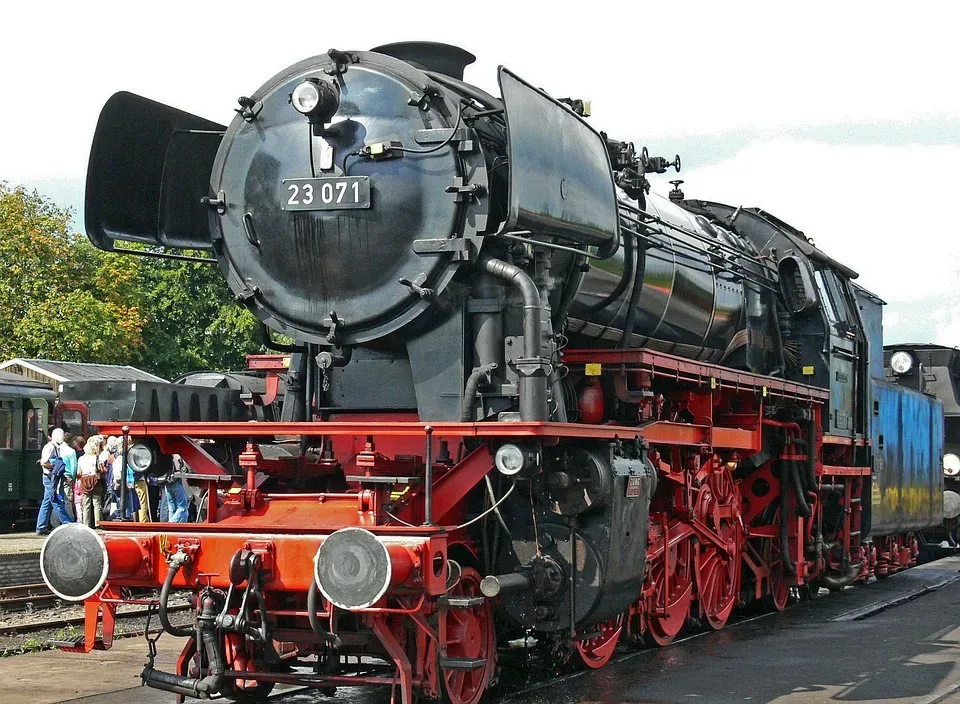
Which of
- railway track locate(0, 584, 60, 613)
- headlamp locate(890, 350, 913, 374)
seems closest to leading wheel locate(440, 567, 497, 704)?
railway track locate(0, 584, 60, 613)

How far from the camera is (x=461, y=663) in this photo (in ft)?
20.4

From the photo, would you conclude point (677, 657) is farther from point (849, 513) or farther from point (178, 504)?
point (178, 504)

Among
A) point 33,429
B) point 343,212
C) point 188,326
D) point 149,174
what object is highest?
point 188,326

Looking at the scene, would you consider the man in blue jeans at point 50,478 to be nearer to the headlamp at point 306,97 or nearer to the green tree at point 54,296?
the headlamp at point 306,97

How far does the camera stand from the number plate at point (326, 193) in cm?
693

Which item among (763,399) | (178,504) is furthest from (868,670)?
(178,504)

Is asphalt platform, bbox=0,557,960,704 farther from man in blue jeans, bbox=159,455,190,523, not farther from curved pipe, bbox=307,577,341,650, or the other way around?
man in blue jeans, bbox=159,455,190,523

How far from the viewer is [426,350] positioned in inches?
275

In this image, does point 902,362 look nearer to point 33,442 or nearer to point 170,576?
point 170,576

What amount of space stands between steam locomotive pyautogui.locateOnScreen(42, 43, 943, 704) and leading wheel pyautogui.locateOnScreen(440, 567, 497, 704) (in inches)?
0.7

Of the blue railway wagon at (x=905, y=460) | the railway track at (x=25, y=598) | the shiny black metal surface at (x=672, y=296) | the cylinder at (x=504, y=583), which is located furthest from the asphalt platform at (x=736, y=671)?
the blue railway wagon at (x=905, y=460)

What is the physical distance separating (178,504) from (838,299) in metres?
7.07

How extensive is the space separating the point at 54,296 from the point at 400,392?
1162 inches

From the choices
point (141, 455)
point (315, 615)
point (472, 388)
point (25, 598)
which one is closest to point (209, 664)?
point (315, 615)
